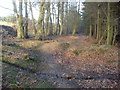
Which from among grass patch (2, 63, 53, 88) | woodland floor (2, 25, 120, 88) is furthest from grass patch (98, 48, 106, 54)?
grass patch (2, 63, 53, 88)

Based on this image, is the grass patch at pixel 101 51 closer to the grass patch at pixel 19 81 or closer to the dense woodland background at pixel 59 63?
the dense woodland background at pixel 59 63

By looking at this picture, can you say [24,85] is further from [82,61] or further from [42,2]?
[42,2]

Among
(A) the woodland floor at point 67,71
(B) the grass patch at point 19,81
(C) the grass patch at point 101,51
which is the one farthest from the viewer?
(C) the grass patch at point 101,51

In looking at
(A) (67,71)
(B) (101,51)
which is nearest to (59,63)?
(A) (67,71)

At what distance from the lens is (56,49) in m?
19.0

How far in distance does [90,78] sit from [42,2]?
55.7 feet

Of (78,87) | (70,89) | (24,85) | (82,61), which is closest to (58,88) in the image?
(70,89)

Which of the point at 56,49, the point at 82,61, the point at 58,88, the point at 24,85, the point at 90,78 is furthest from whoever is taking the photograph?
the point at 56,49

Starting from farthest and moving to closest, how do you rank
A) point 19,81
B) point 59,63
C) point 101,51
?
point 101,51
point 59,63
point 19,81

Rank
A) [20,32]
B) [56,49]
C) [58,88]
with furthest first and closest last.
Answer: [20,32] < [56,49] < [58,88]

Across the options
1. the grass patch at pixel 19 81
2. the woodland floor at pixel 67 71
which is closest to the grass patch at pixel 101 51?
the woodland floor at pixel 67 71

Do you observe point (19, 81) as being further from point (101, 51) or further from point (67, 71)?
point (101, 51)

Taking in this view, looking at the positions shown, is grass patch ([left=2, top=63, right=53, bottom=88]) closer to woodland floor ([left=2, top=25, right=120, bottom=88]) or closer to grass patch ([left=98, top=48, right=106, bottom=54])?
woodland floor ([left=2, top=25, right=120, bottom=88])

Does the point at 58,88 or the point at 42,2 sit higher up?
the point at 42,2
